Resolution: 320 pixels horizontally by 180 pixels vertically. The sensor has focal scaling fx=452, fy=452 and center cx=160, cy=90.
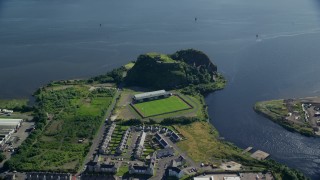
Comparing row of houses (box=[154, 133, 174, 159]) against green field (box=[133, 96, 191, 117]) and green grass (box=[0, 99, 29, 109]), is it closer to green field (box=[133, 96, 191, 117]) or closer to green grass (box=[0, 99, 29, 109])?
green field (box=[133, 96, 191, 117])

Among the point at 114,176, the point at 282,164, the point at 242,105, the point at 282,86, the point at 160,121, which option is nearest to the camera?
the point at 114,176

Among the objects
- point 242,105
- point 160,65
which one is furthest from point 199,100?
point 160,65

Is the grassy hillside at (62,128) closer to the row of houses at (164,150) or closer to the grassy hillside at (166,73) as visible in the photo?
the grassy hillside at (166,73)

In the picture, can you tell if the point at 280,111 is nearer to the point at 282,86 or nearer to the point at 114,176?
the point at 282,86

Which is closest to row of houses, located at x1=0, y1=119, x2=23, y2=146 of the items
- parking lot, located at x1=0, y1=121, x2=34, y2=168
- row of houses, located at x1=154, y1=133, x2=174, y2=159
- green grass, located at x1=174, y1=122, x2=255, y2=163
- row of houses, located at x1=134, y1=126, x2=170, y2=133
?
parking lot, located at x1=0, y1=121, x2=34, y2=168

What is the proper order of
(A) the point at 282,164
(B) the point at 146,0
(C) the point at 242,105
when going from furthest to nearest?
(B) the point at 146,0
(C) the point at 242,105
(A) the point at 282,164

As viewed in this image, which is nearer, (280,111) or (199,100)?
(280,111)
